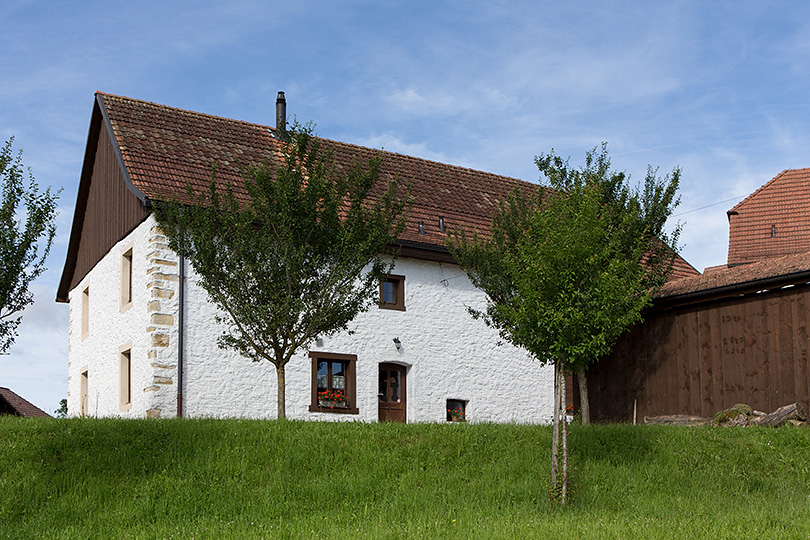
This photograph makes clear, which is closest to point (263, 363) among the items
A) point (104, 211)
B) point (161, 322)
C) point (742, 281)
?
point (161, 322)

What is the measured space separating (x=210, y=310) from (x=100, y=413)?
→ 4628 mm

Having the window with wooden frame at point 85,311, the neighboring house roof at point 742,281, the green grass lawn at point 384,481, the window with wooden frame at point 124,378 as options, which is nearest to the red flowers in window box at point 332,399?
the window with wooden frame at point 124,378

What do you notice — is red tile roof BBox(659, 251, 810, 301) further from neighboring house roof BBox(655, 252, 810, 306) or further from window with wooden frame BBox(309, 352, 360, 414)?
window with wooden frame BBox(309, 352, 360, 414)

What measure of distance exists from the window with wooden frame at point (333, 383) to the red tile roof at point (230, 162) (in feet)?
10.8

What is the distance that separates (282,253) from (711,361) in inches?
334

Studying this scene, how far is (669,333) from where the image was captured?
737 inches

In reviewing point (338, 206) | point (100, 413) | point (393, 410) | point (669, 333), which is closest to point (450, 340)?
point (393, 410)

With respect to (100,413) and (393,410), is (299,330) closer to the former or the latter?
(393,410)

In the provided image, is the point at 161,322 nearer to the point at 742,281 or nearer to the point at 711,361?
the point at 711,361

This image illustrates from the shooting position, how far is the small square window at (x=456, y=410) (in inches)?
837

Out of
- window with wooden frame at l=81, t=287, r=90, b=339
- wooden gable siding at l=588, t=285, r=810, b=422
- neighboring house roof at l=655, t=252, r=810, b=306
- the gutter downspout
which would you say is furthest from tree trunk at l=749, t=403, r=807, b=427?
window with wooden frame at l=81, t=287, r=90, b=339

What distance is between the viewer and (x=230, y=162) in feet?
69.1

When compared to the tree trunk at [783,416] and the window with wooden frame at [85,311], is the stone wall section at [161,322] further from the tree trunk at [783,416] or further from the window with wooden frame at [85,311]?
the tree trunk at [783,416]

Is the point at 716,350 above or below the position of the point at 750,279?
below
